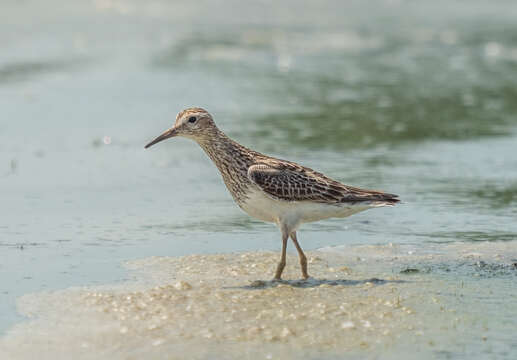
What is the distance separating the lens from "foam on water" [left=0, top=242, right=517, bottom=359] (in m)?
6.22

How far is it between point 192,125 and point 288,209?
3.72 feet

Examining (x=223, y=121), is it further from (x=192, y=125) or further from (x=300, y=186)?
(x=300, y=186)

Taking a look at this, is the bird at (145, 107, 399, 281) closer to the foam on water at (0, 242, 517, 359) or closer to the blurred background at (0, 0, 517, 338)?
the foam on water at (0, 242, 517, 359)

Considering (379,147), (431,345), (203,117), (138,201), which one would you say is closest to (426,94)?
(379,147)

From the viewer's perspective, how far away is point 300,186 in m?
8.01

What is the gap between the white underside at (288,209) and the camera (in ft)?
26.2

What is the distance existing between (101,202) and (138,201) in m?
0.41

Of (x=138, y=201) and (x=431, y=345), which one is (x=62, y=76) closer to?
(x=138, y=201)

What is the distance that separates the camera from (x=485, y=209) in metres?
10.2

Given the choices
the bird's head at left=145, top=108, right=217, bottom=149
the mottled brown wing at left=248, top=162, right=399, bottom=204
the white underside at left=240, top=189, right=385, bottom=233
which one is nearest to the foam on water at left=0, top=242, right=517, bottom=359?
the white underside at left=240, top=189, right=385, bottom=233

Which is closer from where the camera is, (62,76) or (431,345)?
(431,345)

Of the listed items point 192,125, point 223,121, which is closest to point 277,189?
point 192,125

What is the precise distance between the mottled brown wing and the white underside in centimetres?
5

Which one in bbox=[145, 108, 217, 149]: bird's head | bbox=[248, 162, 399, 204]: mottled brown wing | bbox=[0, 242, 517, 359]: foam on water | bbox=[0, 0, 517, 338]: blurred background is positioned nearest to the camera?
bbox=[0, 242, 517, 359]: foam on water
